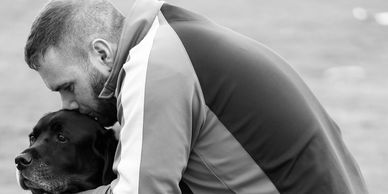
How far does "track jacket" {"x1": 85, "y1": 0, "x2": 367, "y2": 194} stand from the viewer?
4090 millimetres

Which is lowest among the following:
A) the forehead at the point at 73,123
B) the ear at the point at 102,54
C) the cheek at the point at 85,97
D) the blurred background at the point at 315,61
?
the blurred background at the point at 315,61

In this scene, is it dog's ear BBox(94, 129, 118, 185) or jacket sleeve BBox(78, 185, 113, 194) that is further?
dog's ear BBox(94, 129, 118, 185)

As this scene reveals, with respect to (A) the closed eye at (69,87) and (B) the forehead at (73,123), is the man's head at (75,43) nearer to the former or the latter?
(A) the closed eye at (69,87)

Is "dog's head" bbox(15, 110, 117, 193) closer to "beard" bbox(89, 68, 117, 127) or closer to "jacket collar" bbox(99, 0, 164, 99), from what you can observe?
"beard" bbox(89, 68, 117, 127)

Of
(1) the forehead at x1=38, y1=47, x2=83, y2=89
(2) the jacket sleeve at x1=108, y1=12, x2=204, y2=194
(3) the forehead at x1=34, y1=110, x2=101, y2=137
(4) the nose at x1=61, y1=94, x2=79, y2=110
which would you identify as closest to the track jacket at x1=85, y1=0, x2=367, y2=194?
(2) the jacket sleeve at x1=108, y1=12, x2=204, y2=194

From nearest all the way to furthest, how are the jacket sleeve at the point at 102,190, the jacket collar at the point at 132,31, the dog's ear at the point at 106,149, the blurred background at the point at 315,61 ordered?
the jacket collar at the point at 132,31
the jacket sleeve at the point at 102,190
the dog's ear at the point at 106,149
the blurred background at the point at 315,61

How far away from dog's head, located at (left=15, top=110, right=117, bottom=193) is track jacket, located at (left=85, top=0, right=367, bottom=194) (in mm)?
603

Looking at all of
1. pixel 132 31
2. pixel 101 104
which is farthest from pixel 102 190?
pixel 132 31

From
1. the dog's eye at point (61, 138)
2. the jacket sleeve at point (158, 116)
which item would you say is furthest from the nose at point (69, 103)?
the jacket sleeve at point (158, 116)

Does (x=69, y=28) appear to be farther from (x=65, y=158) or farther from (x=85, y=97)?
(x=65, y=158)

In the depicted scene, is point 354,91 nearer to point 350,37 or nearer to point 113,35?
point 350,37

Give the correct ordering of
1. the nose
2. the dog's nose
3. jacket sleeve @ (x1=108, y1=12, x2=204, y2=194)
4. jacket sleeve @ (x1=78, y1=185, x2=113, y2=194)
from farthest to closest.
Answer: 1. the dog's nose
2. the nose
3. jacket sleeve @ (x1=78, y1=185, x2=113, y2=194)
4. jacket sleeve @ (x1=108, y1=12, x2=204, y2=194)

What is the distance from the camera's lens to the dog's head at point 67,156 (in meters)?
4.90

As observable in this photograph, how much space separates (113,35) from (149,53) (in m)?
0.45
